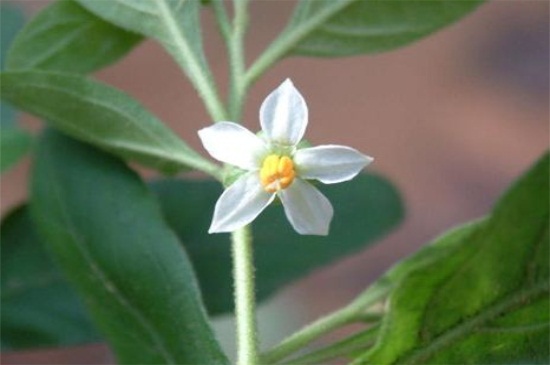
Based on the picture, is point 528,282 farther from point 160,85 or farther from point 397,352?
point 160,85

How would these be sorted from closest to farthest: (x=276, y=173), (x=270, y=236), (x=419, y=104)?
(x=276, y=173) → (x=270, y=236) → (x=419, y=104)

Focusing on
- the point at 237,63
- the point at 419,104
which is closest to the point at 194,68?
the point at 237,63

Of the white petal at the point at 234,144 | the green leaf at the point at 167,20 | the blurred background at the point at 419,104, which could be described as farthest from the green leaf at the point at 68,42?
the blurred background at the point at 419,104

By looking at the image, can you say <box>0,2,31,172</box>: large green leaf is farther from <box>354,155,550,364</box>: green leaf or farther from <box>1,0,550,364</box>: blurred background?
<box>1,0,550,364</box>: blurred background

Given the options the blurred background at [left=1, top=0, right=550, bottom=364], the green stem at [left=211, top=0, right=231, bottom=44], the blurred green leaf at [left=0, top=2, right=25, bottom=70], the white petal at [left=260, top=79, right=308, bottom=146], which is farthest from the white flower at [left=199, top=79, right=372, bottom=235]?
the blurred background at [left=1, top=0, right=550, bottom=364]

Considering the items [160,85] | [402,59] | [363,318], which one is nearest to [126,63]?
[160,85]

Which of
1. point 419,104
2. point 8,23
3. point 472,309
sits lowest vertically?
point 472,309

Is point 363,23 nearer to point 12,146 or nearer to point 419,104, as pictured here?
point 12,146
